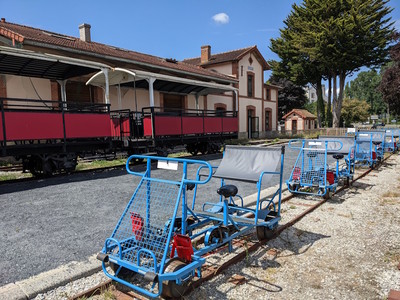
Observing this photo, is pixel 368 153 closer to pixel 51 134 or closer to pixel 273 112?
pixel 51 134

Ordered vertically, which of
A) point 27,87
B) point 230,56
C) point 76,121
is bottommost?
point 76,121

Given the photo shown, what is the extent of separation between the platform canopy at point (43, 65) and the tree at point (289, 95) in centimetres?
3937

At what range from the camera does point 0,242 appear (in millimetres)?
4379

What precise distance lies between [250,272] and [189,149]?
13055mm

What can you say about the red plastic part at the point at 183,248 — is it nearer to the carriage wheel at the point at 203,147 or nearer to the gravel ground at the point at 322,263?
the gravel ground at the point at 322,263

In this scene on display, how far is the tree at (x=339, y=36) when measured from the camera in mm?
31266

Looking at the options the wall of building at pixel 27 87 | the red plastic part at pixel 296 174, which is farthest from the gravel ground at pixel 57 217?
the wall of building at pixel 27 87

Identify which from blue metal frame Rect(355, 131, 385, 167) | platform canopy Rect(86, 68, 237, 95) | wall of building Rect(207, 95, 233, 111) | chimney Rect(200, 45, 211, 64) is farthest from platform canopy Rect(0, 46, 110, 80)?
chimney Rect(200, 45, 211, 64)

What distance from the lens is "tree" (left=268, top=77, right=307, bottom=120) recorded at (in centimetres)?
4672

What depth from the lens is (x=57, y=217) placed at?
5.55 meters

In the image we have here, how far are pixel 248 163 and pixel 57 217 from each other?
369 cm

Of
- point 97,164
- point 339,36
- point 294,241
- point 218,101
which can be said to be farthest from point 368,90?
point 294,241

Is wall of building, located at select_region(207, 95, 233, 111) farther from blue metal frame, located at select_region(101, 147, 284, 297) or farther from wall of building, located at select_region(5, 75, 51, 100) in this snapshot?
blue metal frame, located at select_region(101, 147, 284, 297)

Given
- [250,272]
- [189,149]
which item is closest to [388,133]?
[189,149]
